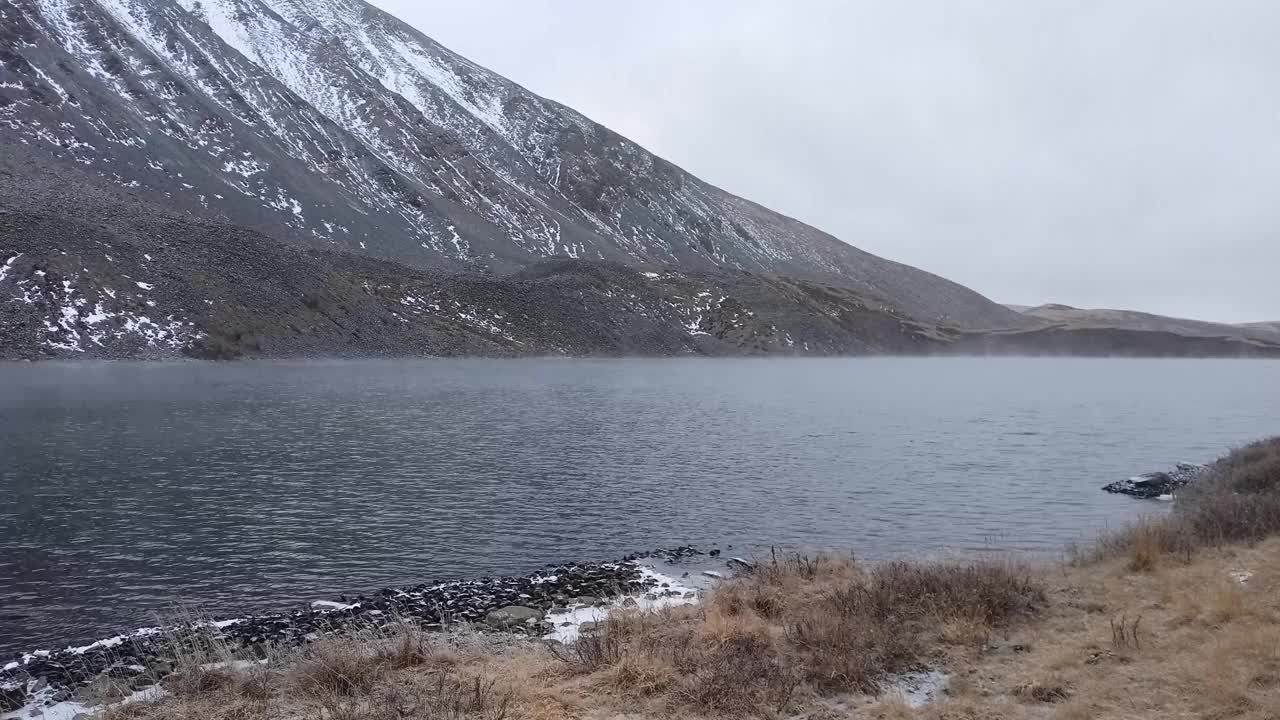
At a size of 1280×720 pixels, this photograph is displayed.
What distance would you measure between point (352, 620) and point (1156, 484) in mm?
26518

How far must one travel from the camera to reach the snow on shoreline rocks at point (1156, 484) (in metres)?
27.8

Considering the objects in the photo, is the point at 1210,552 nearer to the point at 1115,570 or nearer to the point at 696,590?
the point at 1115,570

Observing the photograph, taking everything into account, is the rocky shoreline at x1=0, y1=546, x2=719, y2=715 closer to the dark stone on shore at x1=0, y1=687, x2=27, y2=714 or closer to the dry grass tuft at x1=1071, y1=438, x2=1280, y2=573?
the dark stone on shore at x1=0, y1=687, x2=27, y2=714

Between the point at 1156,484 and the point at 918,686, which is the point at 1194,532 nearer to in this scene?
the point at 918,686

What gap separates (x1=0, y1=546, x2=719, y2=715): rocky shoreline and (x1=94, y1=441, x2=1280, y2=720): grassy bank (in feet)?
3.28

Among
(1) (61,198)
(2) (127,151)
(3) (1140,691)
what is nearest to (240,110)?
(2) (127,151)

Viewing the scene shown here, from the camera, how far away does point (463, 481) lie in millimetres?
29016

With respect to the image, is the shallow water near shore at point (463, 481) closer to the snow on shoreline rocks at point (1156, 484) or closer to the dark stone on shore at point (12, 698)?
the snow on shoreline rocks at point (1156, 484)

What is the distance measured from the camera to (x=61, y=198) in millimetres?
93875

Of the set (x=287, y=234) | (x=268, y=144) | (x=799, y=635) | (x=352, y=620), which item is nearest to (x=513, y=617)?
(x=352, y=620)

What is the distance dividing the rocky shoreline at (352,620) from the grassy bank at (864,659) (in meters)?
1.00

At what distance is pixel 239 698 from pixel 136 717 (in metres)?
1.05

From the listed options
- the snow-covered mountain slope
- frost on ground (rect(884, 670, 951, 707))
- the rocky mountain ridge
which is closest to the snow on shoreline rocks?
frost on ground (rect(884, 670, 951, 707))

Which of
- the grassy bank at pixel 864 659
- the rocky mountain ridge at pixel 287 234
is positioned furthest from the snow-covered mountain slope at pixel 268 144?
the grassy bank at pixel 864 659
